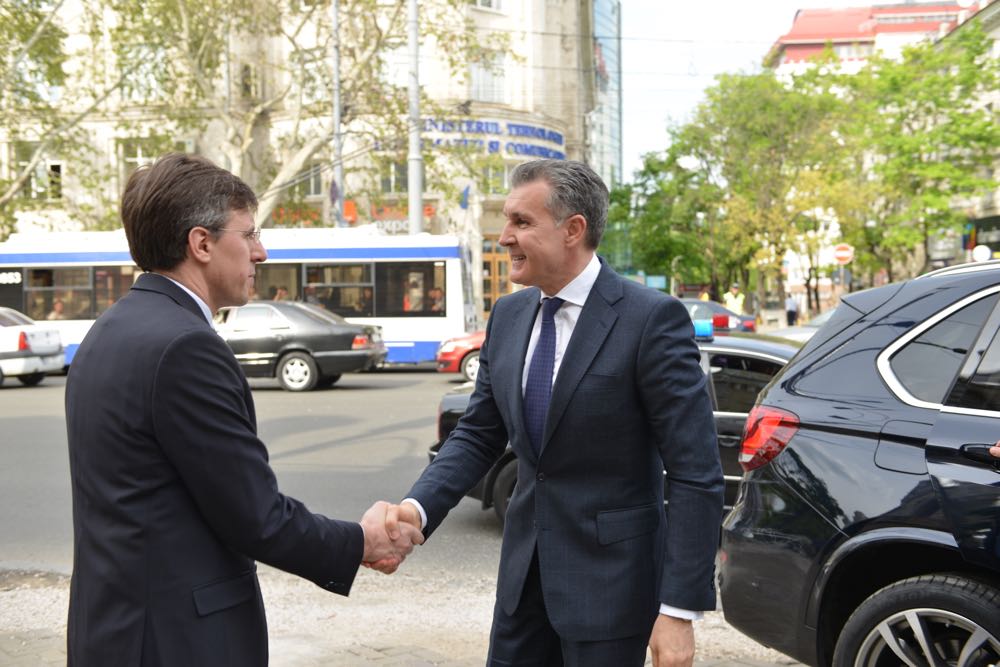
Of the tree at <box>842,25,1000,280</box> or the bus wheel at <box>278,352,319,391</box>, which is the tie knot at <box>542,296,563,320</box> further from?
the tree at <box>842,25,1000,280</box>

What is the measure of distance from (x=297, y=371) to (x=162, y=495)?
17787mm

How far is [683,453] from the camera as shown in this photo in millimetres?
2797

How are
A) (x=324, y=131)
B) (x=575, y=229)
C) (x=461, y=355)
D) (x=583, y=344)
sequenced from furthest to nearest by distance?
(x=324, y=131), (x=461, y=355), (x=575, y=229), (x=583, y=344)

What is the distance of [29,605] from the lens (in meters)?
6.11

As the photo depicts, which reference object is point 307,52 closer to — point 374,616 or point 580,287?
point 374,616

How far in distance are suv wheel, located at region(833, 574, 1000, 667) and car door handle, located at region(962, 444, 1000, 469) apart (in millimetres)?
359

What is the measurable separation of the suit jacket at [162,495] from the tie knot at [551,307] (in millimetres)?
940

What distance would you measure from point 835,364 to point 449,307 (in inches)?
822

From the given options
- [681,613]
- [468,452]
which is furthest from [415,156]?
[681,613]

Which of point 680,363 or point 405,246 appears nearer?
point 680,363

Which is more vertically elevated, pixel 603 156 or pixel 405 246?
pixel 603 156

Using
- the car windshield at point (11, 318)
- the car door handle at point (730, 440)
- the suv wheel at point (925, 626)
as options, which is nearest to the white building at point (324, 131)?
the car windshield at point (11, 318)

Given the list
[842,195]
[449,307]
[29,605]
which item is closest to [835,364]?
[29,605]

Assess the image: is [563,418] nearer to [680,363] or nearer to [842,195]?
[680,363]
